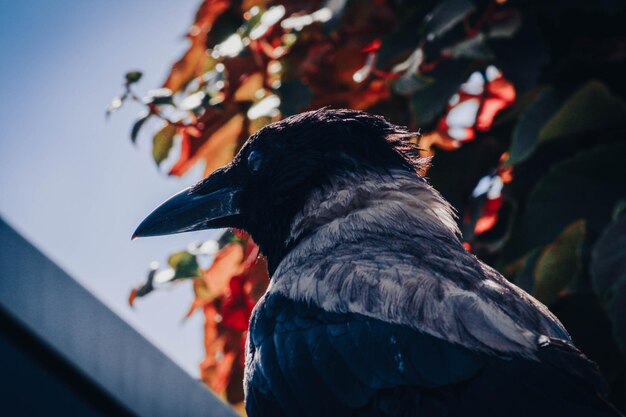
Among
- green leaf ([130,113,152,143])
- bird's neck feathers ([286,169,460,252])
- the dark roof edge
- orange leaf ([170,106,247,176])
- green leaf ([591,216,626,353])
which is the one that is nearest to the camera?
the dark roof edge

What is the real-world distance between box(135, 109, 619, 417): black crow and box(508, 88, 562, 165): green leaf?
328 mm

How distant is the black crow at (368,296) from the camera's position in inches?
72.6

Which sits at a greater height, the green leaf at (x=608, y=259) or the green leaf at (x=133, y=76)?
the green leaf at (x=133, y=76)

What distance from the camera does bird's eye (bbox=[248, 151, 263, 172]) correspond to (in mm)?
2740

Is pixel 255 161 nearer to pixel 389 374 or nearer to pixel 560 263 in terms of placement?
pixel 560 263

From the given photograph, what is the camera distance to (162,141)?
3.22 m

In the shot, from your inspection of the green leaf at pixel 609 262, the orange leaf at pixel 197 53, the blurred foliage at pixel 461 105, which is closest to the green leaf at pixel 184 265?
the blurred foliage at pixel 461 105

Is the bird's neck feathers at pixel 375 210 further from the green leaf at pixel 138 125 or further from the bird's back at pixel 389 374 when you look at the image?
the green leaf at pixel 138 125

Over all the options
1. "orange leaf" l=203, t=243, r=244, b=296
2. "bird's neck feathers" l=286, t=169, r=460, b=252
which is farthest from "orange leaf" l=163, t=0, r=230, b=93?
"bird's neck feathers" l=286, t=169, r=460, b=252

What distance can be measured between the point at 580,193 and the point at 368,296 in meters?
1.09

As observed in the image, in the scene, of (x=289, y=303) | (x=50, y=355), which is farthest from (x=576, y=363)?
(x=50, y=355)

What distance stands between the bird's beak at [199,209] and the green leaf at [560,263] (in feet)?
2.75

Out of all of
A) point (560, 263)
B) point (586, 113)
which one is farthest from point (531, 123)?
point (560, 263)

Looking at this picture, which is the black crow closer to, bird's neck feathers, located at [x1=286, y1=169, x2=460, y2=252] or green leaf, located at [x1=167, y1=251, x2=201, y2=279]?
bird's neck feathers, located at [x1=286, y1=169, x2=460, y2=252]
